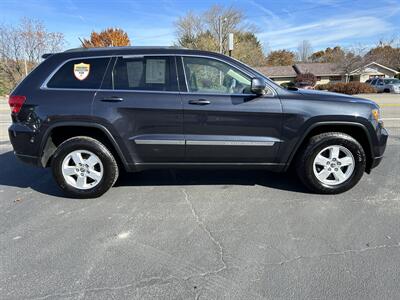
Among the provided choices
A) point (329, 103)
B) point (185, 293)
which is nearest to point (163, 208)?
point (185, 293)

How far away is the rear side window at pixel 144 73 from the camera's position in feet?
13.2

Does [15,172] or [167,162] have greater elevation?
[167,162]

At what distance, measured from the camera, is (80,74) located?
407 centimetres

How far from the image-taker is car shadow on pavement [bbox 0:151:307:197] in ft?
15.5

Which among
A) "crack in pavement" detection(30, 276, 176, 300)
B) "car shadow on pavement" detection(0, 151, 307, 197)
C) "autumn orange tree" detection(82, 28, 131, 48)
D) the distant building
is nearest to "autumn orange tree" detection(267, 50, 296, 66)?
the distant building

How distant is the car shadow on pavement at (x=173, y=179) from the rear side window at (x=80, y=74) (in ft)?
4.85

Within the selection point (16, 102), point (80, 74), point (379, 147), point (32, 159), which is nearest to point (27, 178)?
point (32, 159)

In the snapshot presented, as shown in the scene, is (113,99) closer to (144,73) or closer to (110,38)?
(144,73)

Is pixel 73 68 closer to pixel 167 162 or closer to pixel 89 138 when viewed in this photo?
pixel 89 138

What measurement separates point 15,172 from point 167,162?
115 inches

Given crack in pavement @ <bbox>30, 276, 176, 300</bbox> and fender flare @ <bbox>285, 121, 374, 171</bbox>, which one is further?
fender flare @ <bbox>285, 121, 374, 171</bbox>

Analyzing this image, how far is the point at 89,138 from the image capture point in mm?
4148

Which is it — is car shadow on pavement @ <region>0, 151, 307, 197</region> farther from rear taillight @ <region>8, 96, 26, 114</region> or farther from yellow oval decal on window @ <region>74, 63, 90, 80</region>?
yellow oval decal on window @ <region>74, 63, 90, 80</region>

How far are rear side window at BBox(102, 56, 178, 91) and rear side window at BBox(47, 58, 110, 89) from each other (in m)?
0.14
